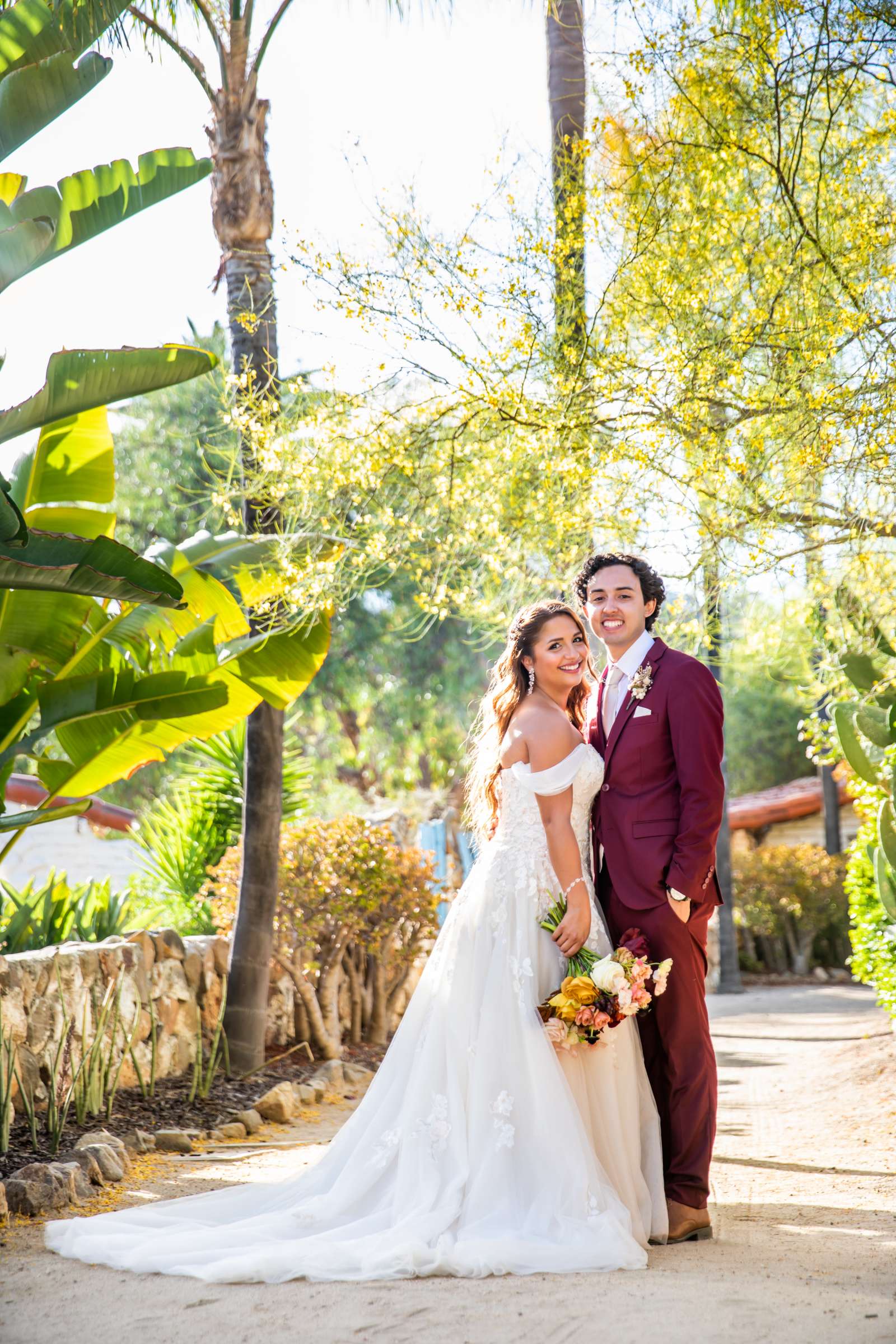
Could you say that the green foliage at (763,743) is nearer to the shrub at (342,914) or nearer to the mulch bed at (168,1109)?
the shrub at (342,914)

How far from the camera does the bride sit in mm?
3729

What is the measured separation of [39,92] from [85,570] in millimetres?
2313

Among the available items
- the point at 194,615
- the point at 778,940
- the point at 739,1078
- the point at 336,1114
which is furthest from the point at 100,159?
the point at 778,940

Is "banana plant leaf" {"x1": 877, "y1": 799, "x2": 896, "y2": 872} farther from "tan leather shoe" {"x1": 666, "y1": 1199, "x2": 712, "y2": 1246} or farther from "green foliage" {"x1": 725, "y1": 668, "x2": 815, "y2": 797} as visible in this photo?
"green foliage" {"x1": 725, "y1": 668, "x2": 815, "y2": 797}

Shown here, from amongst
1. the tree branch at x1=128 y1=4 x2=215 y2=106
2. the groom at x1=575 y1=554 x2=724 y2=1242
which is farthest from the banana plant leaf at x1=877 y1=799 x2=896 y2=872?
the tree branch at x1=128 y1=4 x2=215 y2=106

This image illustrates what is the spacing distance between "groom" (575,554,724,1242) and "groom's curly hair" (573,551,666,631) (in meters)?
0.15

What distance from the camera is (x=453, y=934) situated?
14.8 feet

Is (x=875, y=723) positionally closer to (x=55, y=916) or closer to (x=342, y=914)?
(x=342, y=914)

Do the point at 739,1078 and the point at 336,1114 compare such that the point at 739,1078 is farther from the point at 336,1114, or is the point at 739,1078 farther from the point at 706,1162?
the point at 706,1162

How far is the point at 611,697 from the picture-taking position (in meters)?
4.83

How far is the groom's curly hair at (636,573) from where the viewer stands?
482cm

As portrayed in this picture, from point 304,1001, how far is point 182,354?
205 inches

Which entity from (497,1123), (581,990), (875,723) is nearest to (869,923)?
(875,723)

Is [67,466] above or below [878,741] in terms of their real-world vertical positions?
above
